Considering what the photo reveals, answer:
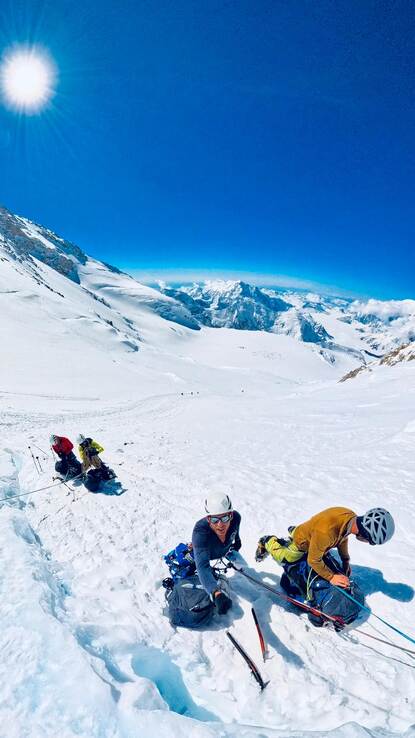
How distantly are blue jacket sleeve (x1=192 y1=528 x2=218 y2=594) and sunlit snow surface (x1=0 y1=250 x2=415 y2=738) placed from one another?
85 cm

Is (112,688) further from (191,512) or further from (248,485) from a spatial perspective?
(248,485)

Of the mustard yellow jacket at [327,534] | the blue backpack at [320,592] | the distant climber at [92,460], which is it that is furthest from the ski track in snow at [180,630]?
the mustard yellow jacket at [327,534]

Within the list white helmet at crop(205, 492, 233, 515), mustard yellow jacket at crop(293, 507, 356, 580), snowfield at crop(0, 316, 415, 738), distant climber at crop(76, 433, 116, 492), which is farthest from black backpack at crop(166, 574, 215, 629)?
distant climber at crop(76, 433, 116, 492)

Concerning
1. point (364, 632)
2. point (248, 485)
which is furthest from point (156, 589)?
point (248, 485)

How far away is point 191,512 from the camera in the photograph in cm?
917

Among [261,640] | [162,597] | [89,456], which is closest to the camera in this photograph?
[261,640]

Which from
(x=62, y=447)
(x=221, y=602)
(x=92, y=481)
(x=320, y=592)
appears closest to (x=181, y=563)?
(x=221, y=602)

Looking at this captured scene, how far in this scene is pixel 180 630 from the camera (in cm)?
536

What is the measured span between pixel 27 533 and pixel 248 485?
6428mm

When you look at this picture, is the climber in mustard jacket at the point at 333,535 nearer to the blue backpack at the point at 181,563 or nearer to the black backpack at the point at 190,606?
the black backpack at the point at 190,606

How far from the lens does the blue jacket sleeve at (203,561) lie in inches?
206

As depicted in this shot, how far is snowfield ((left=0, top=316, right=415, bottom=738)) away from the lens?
140 inches

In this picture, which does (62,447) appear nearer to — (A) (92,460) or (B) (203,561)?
(A) (92,460)

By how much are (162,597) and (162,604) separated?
19cm
